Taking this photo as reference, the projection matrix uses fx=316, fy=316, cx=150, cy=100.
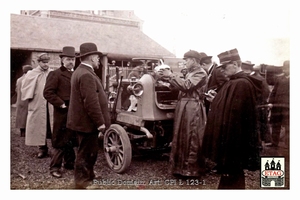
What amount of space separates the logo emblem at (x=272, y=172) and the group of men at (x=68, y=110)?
4.66ft

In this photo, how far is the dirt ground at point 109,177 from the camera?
2746 millimetres

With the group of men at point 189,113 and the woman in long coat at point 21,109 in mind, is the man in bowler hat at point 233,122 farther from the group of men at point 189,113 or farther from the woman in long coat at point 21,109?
the woman in long coat at point 21,109

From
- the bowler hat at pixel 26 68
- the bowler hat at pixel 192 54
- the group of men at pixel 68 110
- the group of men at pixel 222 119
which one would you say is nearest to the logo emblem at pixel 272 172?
the group of men at pixel 222 119

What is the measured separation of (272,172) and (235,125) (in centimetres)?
68

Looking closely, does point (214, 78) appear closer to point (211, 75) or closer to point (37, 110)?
point (211, 75)

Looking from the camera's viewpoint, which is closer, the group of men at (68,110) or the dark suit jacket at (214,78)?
the group of men at (68,110)

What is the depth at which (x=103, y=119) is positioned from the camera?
2.47 meters

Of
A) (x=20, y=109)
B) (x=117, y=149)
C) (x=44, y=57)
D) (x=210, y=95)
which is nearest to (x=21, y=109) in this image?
(x=20, y=109)

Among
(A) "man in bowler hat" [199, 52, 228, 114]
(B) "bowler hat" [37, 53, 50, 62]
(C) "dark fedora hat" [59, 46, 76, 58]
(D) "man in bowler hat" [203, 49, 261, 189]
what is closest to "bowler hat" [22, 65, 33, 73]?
(B) "bowler hat" [37, 53, 50, 62]

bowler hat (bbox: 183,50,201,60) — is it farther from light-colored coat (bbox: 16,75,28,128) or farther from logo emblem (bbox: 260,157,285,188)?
light-colored coat (bbox: 16,75,28,128)

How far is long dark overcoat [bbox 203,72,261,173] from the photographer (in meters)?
2.43
